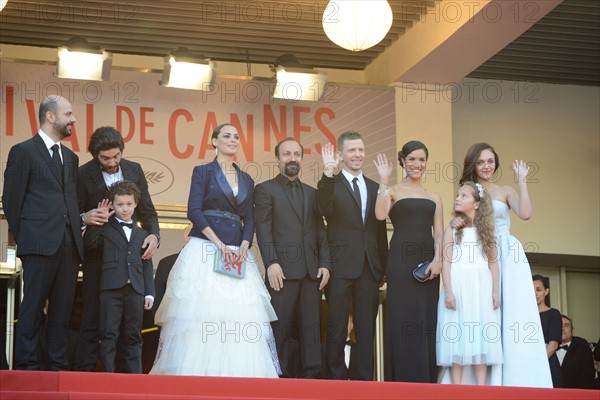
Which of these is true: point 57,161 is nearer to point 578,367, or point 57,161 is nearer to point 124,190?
point 124,190

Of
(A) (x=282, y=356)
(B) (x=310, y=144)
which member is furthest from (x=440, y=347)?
(B) (x=310, y=144)

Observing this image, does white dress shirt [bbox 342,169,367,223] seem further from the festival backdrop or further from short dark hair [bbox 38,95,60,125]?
the festival backdrop

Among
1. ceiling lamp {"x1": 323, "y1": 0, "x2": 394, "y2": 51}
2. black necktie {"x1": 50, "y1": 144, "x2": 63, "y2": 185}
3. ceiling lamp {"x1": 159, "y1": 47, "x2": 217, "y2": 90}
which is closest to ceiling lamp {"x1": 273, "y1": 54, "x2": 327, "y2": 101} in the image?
ceiling lamp {"x1": 159, "y1": 47, "x2": 217, "y2": 90}

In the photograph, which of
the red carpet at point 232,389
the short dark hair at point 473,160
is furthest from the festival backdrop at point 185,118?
the red carpet at point 232,389

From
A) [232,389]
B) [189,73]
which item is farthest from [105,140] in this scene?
[189,73]

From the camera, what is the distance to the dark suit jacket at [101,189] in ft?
20.2

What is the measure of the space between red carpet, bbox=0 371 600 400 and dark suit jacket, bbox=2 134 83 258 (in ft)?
2.95

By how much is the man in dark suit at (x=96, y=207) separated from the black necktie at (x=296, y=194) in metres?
0.78

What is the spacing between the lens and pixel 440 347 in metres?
6.33

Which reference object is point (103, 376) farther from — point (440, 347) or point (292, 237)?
point (440, 347)

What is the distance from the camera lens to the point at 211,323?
20.1ft

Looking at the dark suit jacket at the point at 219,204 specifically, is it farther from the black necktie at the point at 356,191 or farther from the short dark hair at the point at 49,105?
the short dark hair at the point at 49,105

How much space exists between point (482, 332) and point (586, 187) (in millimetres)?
4779

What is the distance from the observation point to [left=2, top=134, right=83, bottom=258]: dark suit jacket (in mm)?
5840
